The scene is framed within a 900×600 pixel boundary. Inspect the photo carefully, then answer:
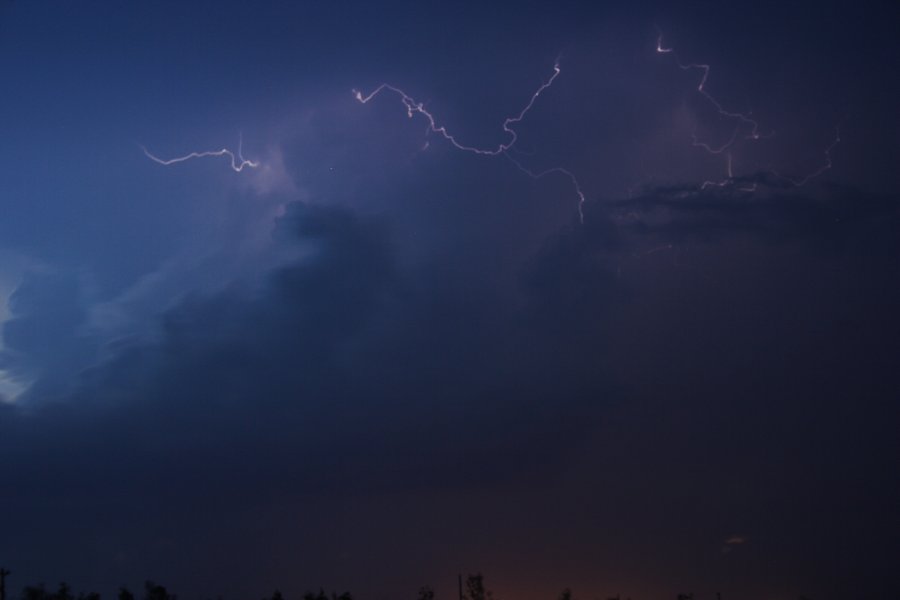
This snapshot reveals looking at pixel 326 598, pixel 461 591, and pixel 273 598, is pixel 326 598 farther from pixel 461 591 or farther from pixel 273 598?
pixel 461 591

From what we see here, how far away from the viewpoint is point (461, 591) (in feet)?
160

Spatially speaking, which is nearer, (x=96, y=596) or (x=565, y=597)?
(x=96, y=596)

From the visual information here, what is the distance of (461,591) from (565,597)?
6.78 metres

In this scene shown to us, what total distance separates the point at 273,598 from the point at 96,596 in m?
9.03

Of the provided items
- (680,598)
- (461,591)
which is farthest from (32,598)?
(680,598)

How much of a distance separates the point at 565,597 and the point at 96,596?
81.0ft

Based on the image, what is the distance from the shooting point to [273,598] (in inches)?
1849

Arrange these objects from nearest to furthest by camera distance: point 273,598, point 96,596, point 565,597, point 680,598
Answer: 1. point 96,596
2. point 273,598
3. point 565,597
4. point 680,598

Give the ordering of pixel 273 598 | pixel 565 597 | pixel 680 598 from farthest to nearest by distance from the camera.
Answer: pixel 680 598, pixel 565 597, pixel 273 598

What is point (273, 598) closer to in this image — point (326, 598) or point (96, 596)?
point (326, 598)

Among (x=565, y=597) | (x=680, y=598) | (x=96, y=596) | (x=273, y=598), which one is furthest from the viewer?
(x=680, y=598)

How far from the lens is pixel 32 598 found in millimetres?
43031

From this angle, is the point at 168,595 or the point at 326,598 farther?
the point at 326,598

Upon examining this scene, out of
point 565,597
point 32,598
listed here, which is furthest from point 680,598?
point 32,598
